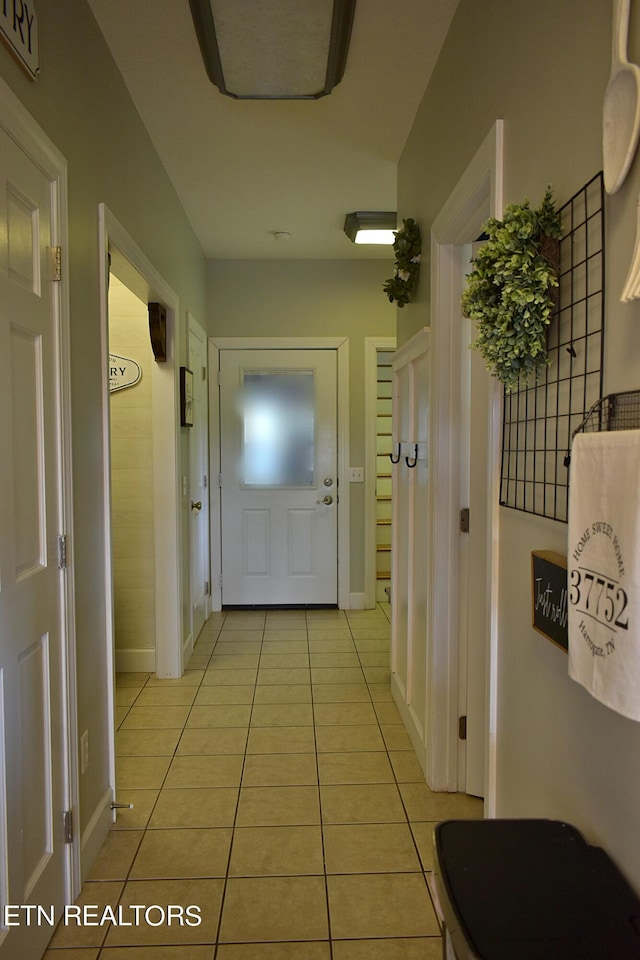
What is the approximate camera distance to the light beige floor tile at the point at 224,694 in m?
2.89

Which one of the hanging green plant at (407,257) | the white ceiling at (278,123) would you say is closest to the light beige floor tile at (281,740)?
the hanging green plant at (407,257)

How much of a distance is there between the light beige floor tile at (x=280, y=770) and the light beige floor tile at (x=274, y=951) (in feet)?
2.34

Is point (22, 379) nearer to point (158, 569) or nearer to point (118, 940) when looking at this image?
point (118, 940)

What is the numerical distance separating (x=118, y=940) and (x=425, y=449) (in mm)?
1759

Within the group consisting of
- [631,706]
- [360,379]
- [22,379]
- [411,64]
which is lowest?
[631,706]

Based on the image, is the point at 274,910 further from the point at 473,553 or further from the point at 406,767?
the point at 473,553

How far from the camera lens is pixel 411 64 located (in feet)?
6.75

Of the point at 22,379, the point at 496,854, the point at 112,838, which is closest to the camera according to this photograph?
the point at 496,854

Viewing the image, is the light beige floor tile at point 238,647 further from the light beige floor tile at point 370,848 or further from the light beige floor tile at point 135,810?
the light beige floor tile at point 370,848

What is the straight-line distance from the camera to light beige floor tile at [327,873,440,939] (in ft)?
4.99

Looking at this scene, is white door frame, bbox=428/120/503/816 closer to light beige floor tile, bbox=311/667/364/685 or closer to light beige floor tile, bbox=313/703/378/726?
light beige floor tile, bbox=313/703/378/726

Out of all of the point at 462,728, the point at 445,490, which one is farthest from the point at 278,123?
the point at 462,728

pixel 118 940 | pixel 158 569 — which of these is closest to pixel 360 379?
pixel 158 569

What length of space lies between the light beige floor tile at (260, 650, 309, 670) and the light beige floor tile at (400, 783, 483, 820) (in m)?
1.26
